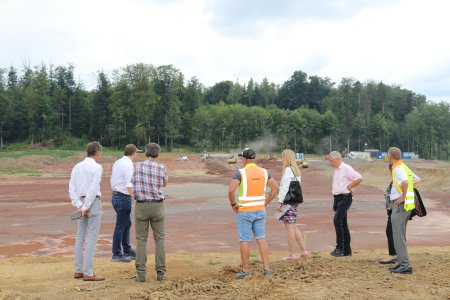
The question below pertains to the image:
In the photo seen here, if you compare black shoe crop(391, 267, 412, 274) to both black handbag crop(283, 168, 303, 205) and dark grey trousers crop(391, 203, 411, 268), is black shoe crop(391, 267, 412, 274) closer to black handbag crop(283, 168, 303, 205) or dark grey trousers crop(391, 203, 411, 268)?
dark grey trousers crop(391, 203, 411, 268)

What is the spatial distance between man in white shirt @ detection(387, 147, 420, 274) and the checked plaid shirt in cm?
366

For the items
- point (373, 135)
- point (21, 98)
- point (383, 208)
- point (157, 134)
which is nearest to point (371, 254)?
point (383, 208)

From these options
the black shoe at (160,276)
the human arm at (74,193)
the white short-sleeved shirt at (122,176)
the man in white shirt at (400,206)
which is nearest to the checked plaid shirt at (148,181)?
the human arm at (74,193)

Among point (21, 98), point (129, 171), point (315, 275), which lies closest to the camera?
point (315, 275)

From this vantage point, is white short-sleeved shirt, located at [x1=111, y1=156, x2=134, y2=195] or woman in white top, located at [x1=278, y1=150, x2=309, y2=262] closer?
woman in white top, located at [x1=278, y1=150, x2=309, y2=262]

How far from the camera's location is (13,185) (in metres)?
32.4

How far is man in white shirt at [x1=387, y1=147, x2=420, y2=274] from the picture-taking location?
273 inches

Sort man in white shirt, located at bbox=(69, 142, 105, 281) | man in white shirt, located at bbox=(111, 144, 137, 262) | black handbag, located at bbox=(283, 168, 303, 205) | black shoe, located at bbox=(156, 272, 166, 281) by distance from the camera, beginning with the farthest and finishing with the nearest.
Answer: man in white shirt, located at bbox=(111, 144, 137, 262), black handbag, located at bbox=(283, 168, 303, 205), man in white shirt, located at bbox=(69, 142, 105, 281), black shoe, located at bbox=(156, 272, 166, 281)

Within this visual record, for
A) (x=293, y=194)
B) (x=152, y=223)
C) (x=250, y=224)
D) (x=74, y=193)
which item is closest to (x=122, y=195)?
(x=74, y=193)

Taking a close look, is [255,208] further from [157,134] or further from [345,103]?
[345,103]

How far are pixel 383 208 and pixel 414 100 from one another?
12842 cm

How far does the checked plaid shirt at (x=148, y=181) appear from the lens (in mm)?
6719

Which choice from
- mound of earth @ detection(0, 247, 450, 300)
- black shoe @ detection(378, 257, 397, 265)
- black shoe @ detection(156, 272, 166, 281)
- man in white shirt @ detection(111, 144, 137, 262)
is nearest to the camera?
mound of earth @ detection(0, 247, 450, 300)

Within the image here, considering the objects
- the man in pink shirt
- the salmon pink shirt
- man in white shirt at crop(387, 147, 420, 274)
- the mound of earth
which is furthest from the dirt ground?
the salmon pink shirt
